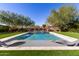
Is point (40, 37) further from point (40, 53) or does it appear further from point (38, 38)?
point (40, 53)

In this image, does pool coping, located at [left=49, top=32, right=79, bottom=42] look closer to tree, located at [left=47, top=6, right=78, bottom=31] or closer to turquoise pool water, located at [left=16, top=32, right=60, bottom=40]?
turquoise pool water, located at [left=16, top=32, right=60, bottom=40]

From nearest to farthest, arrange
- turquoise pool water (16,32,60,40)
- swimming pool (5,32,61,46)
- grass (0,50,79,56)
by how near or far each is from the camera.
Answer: grass (0,50,79,56) → swimming pool (5,32,61,46) → turquoise pool water (16,32,60,40)

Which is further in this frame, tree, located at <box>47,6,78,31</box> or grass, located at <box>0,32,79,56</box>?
tree, located at <box>47,6,78,31</box>

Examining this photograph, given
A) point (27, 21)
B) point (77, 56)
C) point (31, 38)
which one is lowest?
point (77, 56)

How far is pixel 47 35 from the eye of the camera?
5270mm

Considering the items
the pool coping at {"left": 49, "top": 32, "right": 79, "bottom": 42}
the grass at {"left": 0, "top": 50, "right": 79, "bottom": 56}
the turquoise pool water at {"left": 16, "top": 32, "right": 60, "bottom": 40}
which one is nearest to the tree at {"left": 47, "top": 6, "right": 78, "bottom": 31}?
the pool coping at {"left": 49, "top": 32, "right": 79, "bottom": 42}

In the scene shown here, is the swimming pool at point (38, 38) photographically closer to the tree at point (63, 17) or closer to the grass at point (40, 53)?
the grass at point (40, 53)

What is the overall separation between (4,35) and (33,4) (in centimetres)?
110

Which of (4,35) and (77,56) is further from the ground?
(4,35)

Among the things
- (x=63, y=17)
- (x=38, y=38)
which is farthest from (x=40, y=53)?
(x=63, y=17)

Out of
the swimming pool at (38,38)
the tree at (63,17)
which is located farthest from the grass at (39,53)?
the tree at (63,17)

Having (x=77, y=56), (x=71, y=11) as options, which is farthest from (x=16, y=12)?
(x=77, y=56)

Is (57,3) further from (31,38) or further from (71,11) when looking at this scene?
(31,38)

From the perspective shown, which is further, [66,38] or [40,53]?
[66,38]
